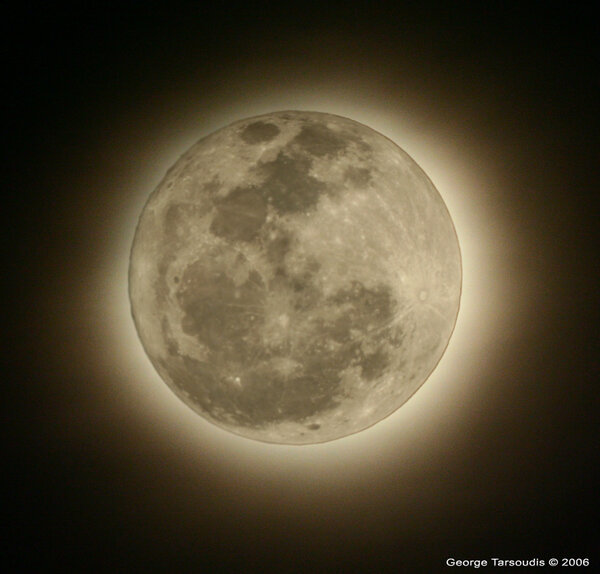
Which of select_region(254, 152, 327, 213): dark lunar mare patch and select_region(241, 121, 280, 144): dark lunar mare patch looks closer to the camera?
select_region(254, 152, 327, 213): dark lunar mare patch

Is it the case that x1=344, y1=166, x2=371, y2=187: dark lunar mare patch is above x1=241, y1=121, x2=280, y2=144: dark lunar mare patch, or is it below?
below

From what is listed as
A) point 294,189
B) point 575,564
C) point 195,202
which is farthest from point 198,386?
point 575,564

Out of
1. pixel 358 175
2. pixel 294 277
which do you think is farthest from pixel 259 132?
pixel 294 277

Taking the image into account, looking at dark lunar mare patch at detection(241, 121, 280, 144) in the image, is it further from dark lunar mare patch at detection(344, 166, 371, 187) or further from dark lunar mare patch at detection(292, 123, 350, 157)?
dark lunar mare patch at detection(344, 166, 371, 187)

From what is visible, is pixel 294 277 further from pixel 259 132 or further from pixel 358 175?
pixel 259 132

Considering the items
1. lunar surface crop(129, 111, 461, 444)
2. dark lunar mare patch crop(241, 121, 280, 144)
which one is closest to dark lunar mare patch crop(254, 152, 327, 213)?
lunar surface crop(129, 111, 461, 444)

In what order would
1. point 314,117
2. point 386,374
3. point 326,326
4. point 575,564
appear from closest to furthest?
point 326,326
point 386,374
point 314,117
point 575,564

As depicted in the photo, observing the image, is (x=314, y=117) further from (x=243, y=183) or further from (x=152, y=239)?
(x=152, y=239)
